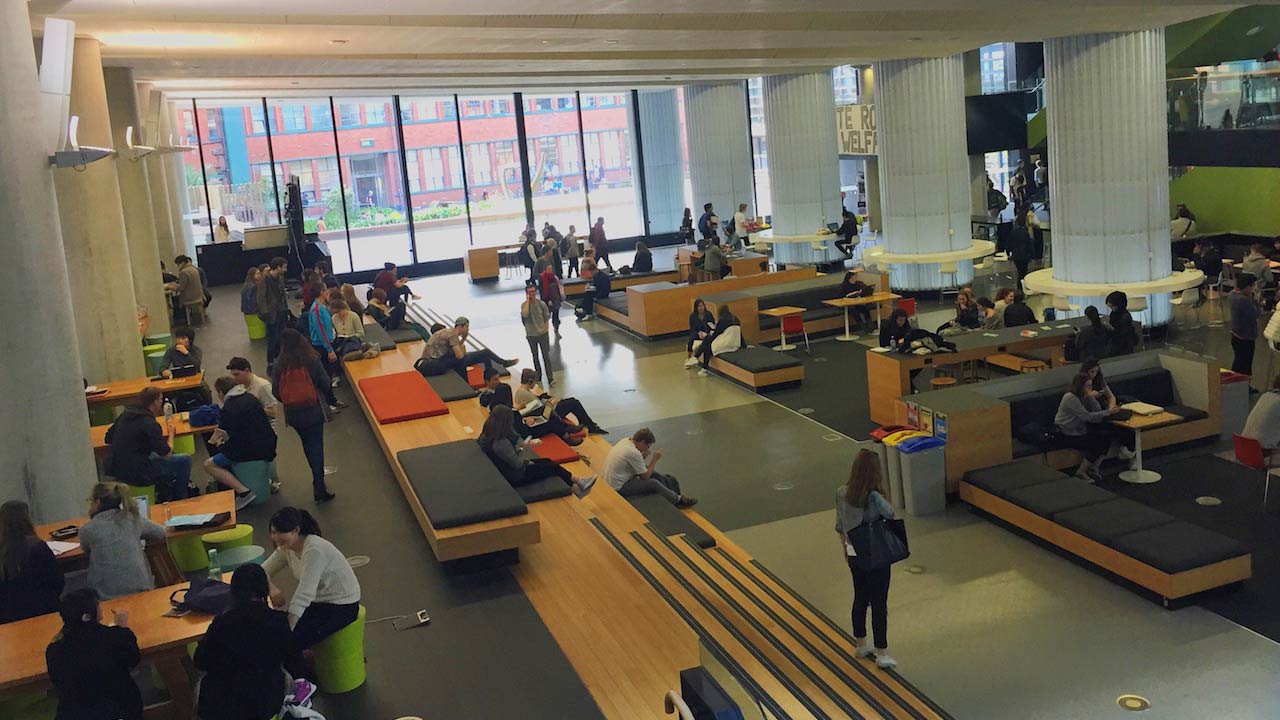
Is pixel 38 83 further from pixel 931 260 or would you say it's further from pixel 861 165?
pixel 861 165

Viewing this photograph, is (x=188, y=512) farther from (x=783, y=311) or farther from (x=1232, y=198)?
(x=1232, y=198)

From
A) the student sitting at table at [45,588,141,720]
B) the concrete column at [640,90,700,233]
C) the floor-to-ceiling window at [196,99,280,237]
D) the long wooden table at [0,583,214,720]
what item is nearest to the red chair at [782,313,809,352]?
the long wooden table at [0,583,214,720]

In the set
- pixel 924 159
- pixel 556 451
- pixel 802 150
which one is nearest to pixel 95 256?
pixel 556 451

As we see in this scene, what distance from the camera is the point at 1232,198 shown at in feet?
81.7

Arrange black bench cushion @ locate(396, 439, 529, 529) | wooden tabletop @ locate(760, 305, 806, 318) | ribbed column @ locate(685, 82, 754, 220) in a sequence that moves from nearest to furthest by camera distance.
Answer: black bench cushion @ locate(396, 439, 529, 529) → wooden tabletop @ locate(760, 305, 806, 318) → ribbed column @ locate(685, 82, 754, 220)

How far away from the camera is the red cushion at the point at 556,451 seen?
1134cm

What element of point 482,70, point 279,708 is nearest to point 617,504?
point 279,708

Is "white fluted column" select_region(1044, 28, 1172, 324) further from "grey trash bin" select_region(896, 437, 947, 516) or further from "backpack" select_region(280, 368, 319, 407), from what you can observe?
"backpack" select_region(280, 368, 319, 407)

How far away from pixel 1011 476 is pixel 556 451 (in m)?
4.28

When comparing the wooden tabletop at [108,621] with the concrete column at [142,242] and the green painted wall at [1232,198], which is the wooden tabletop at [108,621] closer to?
the concrete column at [142,242]

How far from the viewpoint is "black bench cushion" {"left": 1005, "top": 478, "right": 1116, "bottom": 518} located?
31.9 feet

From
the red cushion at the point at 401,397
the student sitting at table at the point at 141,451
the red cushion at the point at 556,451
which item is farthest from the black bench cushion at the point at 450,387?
the student sitting at table at the point at 141,451

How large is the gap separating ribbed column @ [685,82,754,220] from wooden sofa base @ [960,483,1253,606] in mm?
22615

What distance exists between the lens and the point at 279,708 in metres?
5.53
